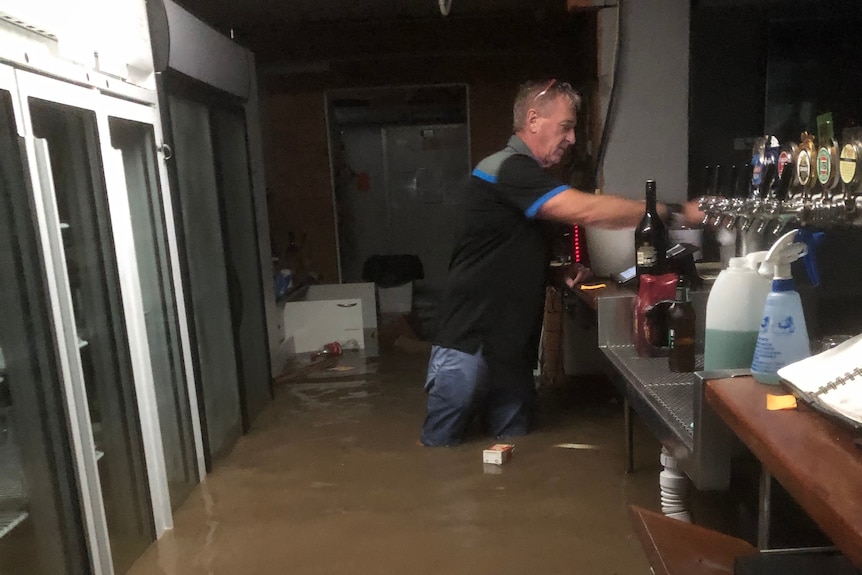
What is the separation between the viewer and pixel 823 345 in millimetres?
1279

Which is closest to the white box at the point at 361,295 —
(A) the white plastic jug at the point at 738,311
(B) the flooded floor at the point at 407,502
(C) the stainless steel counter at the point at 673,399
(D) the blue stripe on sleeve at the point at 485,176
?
(B) the flooded floor at the point at 407,502

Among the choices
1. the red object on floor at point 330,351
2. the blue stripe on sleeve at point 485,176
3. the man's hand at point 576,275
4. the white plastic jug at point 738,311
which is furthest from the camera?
the red object on floor at point 330,351

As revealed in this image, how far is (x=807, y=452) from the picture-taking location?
0.80m

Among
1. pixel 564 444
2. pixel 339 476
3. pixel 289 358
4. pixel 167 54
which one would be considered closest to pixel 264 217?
pixel 289 358

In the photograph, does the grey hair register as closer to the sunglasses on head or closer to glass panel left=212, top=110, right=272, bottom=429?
the sunglasses on head

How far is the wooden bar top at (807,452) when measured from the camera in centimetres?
67

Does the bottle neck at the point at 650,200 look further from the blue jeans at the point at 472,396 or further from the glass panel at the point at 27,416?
the glass panel at the point at 27,416

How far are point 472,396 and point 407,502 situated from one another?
0.50 m

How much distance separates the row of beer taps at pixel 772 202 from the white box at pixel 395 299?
319cm

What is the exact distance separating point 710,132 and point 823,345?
1.63 m

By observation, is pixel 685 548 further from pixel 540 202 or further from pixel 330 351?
pixel 330 351

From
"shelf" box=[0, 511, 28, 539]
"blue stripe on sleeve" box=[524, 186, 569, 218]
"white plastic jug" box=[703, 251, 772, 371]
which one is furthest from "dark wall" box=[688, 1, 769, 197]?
"shelf" box=[0, 511, 28, 539]

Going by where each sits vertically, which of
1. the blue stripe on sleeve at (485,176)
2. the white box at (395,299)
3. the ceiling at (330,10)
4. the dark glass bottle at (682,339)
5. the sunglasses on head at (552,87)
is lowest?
the white box at (395,299)

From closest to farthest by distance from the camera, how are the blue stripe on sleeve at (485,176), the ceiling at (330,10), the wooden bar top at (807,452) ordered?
the wooden bar top at (807,452) → the blue stripe on sleeve at (485,176) → the ceiling at (330,10)
